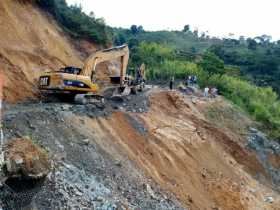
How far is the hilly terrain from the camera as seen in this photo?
48.7 ft

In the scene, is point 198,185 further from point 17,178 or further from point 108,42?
point 108,42

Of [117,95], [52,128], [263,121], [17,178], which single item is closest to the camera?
[17,178]

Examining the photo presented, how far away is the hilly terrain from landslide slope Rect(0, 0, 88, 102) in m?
0.06

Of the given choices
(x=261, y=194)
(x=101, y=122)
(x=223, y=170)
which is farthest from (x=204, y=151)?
(x=101, y=122)

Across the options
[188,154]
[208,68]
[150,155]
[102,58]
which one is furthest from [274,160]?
[208,68]

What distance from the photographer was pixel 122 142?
19188mm

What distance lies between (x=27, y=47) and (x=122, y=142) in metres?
7.79

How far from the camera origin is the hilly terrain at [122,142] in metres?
14.8

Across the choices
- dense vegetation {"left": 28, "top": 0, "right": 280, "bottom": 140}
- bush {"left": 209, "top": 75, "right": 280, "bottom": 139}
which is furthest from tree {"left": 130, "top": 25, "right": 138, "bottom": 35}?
bush {"left": 209, "top": 75, "right": 280, "bottom": 139}

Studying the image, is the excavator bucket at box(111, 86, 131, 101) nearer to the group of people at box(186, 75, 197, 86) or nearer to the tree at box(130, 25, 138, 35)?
the group of people at box(186, 75, 197, 86)

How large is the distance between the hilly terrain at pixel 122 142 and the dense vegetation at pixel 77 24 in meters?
0.23

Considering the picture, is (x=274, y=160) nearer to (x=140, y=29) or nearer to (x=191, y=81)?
(x=191, y=81)

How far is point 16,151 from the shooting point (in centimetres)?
1227

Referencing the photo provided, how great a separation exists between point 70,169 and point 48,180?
141 centimetres
